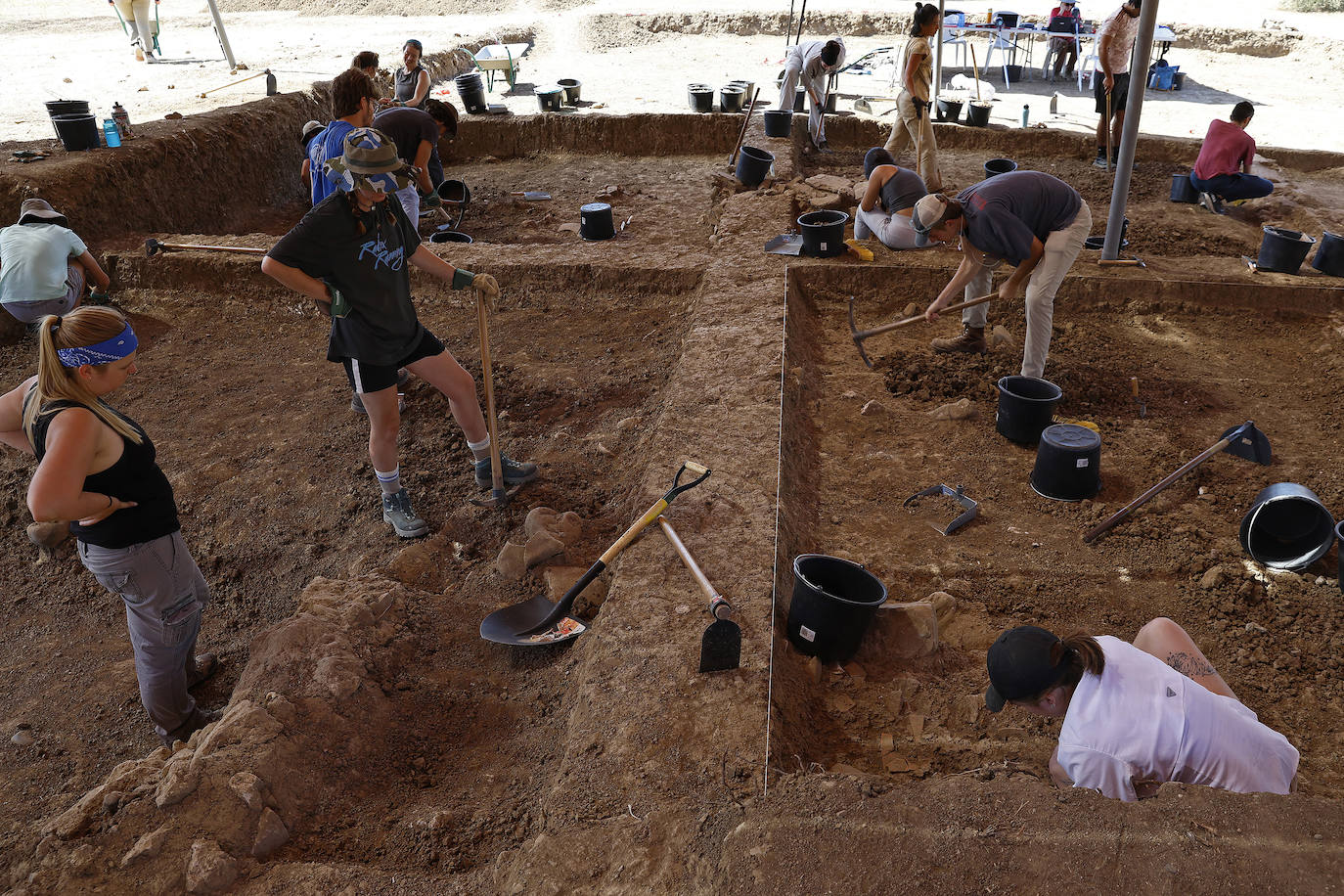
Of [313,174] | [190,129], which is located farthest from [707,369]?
[190,129]

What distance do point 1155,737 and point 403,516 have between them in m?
3.44

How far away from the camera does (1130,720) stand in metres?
2.44

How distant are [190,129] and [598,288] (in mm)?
5424

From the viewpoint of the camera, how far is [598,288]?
7258 millimetres

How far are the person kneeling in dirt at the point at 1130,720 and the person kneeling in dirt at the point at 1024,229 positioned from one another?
10.0 feet

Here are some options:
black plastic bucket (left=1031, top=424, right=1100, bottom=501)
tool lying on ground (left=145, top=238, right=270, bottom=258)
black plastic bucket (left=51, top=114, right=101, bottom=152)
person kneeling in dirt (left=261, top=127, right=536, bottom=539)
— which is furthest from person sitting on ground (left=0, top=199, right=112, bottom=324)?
black plastic bucket (left=1031, top=424, right=1100, bottom=501)

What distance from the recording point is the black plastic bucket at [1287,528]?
3.93 m

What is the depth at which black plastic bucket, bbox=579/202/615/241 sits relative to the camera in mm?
8250

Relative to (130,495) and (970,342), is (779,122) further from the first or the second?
(130,495)

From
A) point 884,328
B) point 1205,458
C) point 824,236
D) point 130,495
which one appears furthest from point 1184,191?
point 130,495

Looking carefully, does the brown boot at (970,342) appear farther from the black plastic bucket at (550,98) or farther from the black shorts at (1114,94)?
the black plastic bucket at (550,98)

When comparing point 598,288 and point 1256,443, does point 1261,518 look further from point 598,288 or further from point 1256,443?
point 598,288

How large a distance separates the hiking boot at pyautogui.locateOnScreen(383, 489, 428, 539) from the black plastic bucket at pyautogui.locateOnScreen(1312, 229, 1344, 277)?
693cm

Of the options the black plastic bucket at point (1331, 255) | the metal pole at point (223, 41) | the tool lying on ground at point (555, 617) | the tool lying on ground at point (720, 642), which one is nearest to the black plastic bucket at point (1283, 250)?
the black plastic bucket at point (1331, 255)
